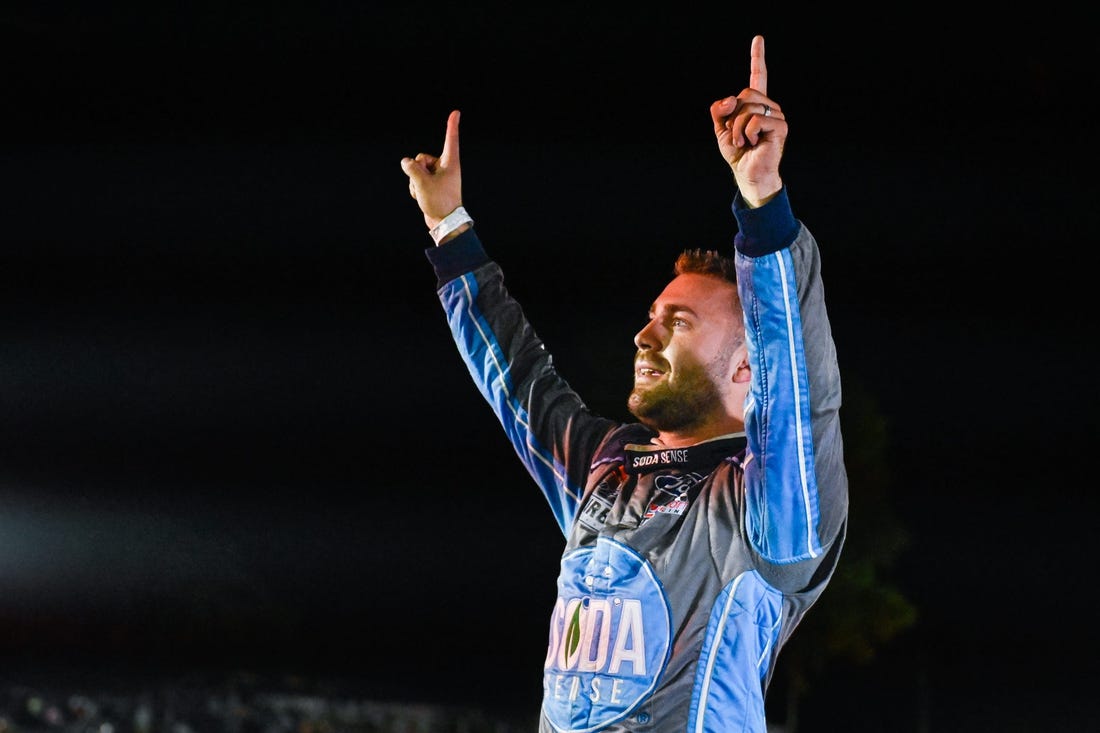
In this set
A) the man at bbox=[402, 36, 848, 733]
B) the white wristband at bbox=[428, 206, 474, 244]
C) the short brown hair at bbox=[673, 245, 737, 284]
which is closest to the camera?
the man at bbox=[402, 36, 848, 733]

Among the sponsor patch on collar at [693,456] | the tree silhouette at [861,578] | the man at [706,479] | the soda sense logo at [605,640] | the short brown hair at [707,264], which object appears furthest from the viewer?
the tree silhouette at [861,578]

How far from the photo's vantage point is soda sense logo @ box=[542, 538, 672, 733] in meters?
2.16

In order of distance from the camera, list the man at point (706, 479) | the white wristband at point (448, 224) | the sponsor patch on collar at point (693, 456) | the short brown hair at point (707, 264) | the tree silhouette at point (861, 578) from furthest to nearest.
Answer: the tree silhouette at point (861, 578) → the white wristband at point (448, 224) → the short brown hair at point (707, 264) → the sponsor patch on collar at point (693, 456) → the man at point (706, 479)

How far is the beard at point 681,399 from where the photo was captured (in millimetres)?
2404

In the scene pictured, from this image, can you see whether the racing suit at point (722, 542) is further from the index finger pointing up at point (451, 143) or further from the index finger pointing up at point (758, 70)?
the index finger pointing up at point (451, 143)

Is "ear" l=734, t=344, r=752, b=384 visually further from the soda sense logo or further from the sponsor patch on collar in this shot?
the soda sense logo

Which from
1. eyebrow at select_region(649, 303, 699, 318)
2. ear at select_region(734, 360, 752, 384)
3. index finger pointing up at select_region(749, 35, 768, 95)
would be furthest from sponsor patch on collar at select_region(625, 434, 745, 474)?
index finger pointing up at select_region(749, 35, 768, 95)

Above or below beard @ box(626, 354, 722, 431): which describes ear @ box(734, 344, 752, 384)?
above

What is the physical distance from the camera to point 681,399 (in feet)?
7.90

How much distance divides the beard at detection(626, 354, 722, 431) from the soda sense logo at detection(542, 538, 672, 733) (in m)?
0.27

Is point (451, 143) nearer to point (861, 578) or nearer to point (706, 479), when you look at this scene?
point (706, 479)

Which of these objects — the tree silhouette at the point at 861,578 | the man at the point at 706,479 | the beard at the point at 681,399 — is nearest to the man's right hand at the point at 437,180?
the man at the point at 706,479

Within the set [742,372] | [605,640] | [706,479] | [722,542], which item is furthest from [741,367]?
[605,640]

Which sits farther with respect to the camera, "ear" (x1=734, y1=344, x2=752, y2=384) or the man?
"ear" (x1=734, y1=344, x2=752, y2=384)
